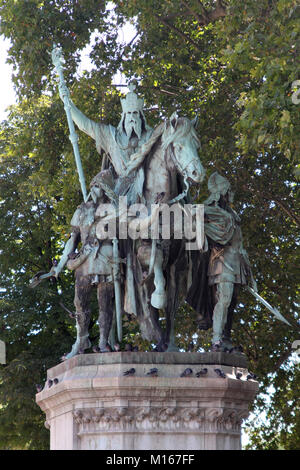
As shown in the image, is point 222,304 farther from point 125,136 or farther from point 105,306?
point 125,136

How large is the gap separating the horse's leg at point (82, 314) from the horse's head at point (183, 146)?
1777 millimetres

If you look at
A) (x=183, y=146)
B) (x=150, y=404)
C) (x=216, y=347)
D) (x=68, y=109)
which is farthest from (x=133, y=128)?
(x=150, y=404)

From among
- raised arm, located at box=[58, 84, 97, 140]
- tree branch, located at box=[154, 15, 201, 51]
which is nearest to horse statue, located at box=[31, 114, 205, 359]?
raised arm, located at box=[58, 84, 97, 140]

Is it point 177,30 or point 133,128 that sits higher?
point 177,30

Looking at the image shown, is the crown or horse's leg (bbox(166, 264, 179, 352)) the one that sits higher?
the crown

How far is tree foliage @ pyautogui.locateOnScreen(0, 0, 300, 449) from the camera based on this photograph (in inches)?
816

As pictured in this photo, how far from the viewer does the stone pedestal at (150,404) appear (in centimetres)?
1177

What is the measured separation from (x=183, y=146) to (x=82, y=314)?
237 centimetres

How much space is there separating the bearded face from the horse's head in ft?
3.13

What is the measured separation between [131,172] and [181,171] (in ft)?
3.04

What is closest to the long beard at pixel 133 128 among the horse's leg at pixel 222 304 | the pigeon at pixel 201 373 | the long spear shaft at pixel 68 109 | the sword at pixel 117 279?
the long spear shaft at pixel 68 109

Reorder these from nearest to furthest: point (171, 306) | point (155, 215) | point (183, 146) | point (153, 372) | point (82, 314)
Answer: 1. point (153, 372)
2. point (155, 215)
3. point (183, 146)
4. point (82, 314)
5. point (171, 306)

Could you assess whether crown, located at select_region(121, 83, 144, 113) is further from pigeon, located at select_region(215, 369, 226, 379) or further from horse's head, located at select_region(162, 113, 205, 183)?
pigeon, located at select_region(215, 369, 226, 379)

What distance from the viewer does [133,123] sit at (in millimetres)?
13930
